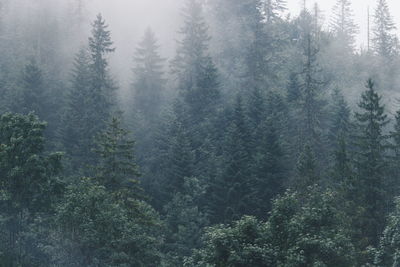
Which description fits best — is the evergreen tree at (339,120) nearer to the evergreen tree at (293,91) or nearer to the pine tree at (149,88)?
the evergreen tree at (293,91)

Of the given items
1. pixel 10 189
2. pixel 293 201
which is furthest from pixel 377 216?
pixel 10 189

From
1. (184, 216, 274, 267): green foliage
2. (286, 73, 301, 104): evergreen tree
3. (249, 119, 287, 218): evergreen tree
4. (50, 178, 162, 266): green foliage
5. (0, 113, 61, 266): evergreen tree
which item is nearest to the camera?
(184, 216, 274, 267): green foliage

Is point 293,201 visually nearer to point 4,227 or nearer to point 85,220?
point 85,220

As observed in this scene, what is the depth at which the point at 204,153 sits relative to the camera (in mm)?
59219

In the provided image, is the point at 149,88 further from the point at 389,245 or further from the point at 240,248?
the point at 389,245

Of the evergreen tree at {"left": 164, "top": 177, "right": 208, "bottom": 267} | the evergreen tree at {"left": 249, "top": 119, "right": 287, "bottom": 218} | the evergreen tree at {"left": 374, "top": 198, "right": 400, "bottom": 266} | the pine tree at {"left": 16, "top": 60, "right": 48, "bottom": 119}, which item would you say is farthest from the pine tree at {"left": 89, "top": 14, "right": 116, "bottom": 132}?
the evergreen tree at {"left": 374, "top": 198, "right": 400, "bottom": 266}

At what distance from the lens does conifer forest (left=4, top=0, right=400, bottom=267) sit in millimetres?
29019

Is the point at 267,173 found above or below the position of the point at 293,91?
below

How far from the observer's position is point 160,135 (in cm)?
6344

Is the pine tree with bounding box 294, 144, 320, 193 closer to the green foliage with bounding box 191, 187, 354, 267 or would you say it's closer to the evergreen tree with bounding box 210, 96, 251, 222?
the evergreen tree with bounding box 210, 96, 251, 222

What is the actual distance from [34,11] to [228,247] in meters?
103

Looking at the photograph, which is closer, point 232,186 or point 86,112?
point 232,186

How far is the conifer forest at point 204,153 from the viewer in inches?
1142

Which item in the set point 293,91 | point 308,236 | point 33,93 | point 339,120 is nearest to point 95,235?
point 308,236
